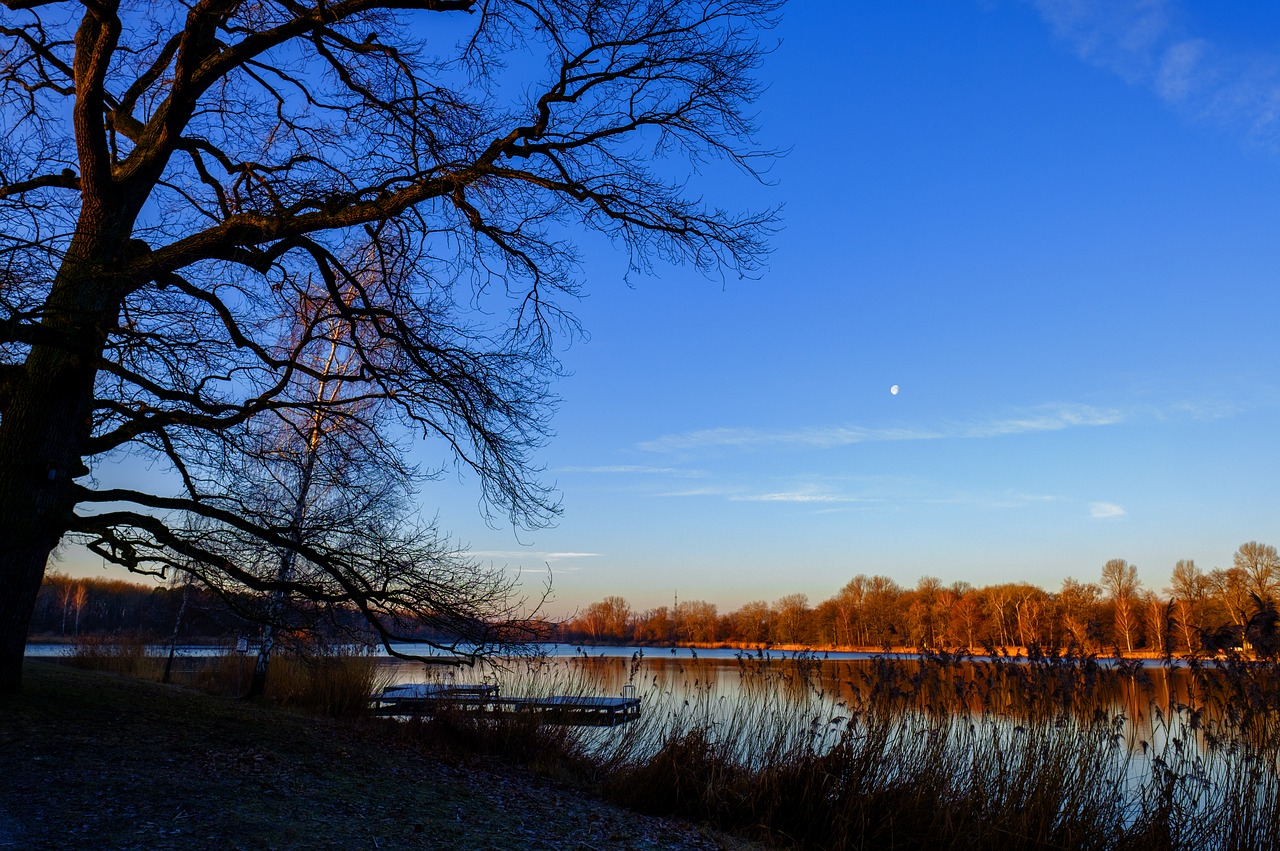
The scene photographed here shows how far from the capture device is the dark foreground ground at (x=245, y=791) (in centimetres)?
425

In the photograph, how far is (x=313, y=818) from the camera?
4.80 m

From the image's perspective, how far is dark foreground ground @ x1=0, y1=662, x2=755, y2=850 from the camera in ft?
14.0

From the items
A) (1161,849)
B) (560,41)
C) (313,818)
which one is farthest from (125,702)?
(1161,849)

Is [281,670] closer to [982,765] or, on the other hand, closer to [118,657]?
[118,657]

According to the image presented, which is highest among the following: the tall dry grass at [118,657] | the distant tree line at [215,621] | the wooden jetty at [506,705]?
the distant tree line at [215,621]

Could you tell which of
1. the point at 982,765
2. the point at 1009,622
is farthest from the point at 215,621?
Answer: the point at 1009,622

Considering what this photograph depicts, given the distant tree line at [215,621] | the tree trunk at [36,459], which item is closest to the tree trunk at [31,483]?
the tree trunk at [36,459]

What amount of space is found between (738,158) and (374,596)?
5.62 m

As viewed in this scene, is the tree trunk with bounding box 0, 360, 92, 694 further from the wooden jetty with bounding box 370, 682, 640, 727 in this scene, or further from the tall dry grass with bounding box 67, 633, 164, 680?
the tall dry grass with bounding box 67, 633, 164, 680


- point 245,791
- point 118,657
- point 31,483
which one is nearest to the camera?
point 245,791

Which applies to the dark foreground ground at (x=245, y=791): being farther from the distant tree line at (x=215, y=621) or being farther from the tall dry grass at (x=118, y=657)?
the tall dry grass at (x=118, y=657)

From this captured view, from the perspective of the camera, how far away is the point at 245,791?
5.09m

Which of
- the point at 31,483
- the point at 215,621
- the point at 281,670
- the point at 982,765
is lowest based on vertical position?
the point at 281,670

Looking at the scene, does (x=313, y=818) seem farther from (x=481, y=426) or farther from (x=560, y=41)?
(x=560, y=41)
